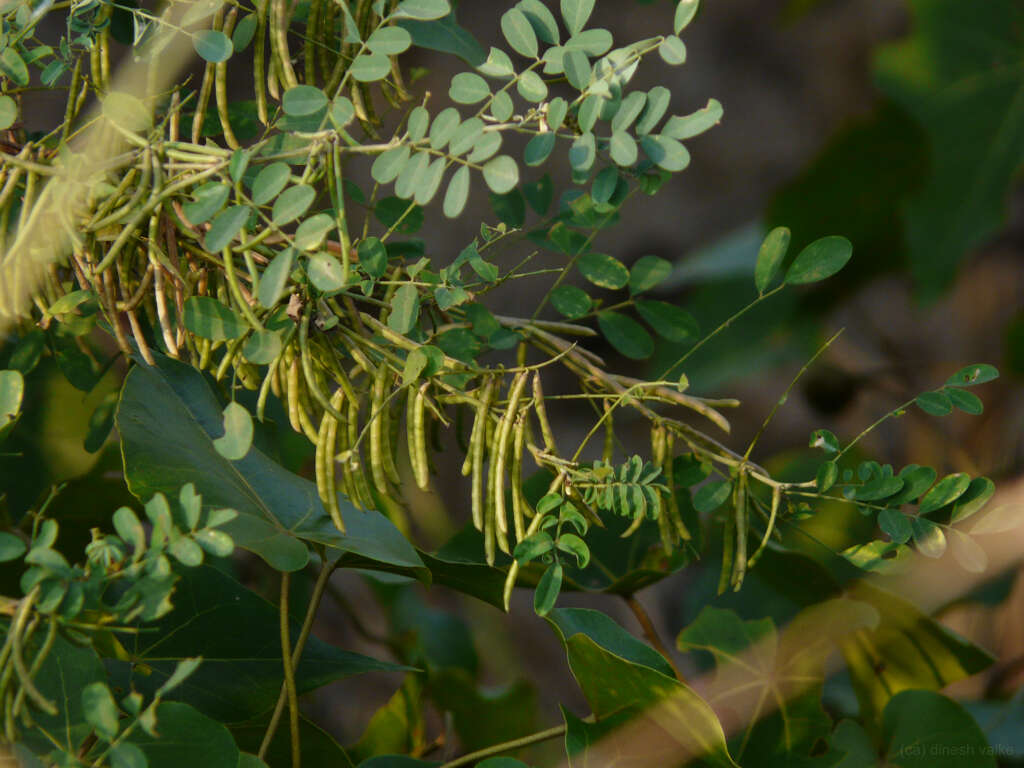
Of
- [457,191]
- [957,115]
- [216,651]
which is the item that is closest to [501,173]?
[457,191]

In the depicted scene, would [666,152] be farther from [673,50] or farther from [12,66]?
[12,66]

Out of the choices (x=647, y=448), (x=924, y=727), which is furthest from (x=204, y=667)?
(x=647, y=448)

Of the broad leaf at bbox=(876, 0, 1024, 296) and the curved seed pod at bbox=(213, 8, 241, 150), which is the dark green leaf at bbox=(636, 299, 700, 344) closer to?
the curved seed pod at bbox=(213, 8, 241, 150)

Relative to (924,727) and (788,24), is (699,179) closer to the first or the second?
(788,24)

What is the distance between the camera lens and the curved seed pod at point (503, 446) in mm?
314

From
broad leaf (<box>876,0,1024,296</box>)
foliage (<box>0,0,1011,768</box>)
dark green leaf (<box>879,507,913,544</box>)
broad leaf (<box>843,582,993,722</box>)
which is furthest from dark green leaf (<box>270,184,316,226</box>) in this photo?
broad leaf (<box>876,0,1024,296</box>)

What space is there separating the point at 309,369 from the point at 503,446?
0.07m

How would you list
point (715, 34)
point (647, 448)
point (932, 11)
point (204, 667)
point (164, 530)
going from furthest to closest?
point (715, 34)
point (647, 448)
point (932, 11)
point (204, 667)
point (164, 530)

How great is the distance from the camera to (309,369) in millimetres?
305

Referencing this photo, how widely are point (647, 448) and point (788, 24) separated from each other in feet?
2.33

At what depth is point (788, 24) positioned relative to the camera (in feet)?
5.02

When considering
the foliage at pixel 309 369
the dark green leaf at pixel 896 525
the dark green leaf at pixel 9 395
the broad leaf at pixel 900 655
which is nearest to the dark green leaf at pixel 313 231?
the foliage at pixel 309 369

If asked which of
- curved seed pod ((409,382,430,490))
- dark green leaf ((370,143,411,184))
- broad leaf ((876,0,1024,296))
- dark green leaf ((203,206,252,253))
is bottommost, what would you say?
broad leaf ((876,0,1024,296))

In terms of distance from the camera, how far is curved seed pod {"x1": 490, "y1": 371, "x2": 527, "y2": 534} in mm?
314
